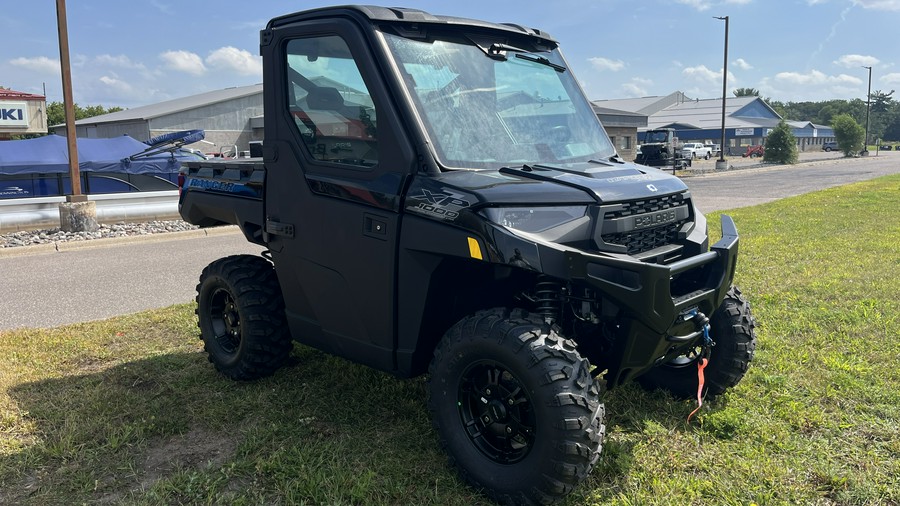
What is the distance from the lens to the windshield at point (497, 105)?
340 centimetres

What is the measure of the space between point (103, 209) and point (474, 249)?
1316 cm

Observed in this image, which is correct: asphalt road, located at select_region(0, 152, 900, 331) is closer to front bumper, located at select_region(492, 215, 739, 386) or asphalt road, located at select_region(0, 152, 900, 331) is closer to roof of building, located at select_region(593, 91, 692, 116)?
front bumper, located at select_region(492, 215, 739, 386)

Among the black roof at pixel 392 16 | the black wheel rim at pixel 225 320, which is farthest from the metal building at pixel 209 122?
the black roof at pixel 392 16

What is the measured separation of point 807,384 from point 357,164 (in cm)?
326

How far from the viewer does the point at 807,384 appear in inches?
177

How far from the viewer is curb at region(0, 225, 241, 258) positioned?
10935mm

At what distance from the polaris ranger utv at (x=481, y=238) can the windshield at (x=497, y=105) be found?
12 millimetres

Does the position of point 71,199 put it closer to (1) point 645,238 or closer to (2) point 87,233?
(2) point 87,233

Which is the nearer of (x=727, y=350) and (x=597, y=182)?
(x=597, y=182)

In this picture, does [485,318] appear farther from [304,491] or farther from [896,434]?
[896,434]

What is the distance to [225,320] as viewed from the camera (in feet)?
16.0

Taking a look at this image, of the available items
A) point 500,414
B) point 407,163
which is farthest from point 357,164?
point 500,414

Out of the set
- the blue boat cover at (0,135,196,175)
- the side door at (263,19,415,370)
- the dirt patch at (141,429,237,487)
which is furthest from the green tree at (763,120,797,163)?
the dirt patch at (141,429,237,487)

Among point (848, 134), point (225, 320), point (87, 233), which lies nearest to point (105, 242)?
point (87, 233)
